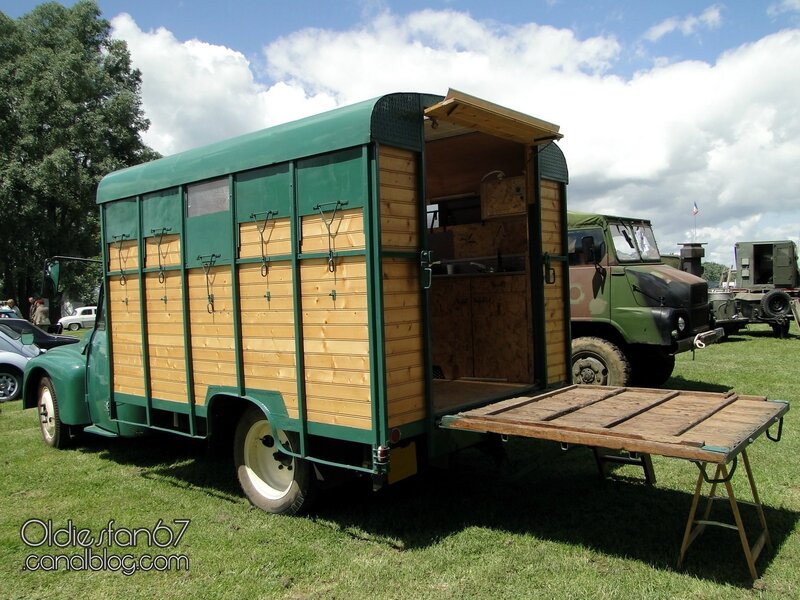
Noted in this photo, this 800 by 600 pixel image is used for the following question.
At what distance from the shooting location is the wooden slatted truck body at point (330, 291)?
445 cm

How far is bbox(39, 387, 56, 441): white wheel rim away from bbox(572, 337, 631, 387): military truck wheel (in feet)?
21.5

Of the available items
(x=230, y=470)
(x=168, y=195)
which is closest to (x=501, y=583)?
(x=230, y=470)

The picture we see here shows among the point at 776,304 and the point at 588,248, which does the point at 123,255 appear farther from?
the point at 776,304

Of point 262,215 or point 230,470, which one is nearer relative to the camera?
point 262,215

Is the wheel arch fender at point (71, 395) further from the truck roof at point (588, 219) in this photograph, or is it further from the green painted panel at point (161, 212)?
the truck roof at point (588, 219)

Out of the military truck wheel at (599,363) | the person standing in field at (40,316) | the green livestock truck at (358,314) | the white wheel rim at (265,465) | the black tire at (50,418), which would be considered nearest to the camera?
the green livestock truck at (358,314)

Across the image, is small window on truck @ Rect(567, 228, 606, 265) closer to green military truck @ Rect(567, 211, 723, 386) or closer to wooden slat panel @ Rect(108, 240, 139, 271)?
green military truck @ Rect(567, 211, 723, 386)

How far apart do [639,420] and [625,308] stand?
5.33 metres

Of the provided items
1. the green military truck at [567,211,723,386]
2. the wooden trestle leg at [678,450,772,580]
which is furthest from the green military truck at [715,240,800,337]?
the wooden trestle leg at [678,450,772,580]

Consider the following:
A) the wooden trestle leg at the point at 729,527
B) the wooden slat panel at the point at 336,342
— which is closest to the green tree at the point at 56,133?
the wooden slat panel at the point at 336,342

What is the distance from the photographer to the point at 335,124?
4.50m

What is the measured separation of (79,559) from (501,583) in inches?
115

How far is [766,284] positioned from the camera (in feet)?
65.3

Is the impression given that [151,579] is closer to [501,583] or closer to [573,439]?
[501,583]
